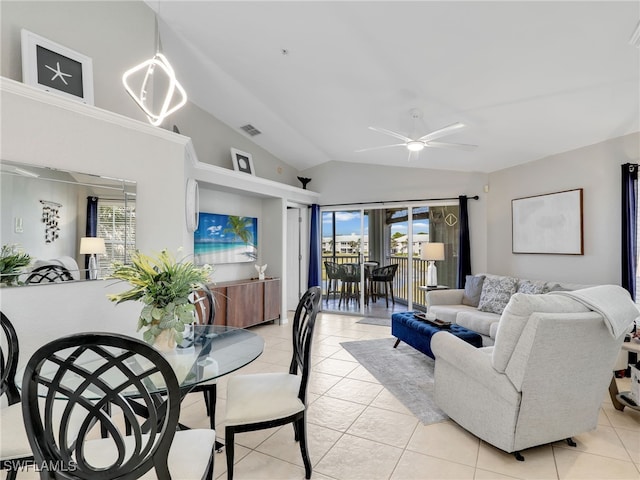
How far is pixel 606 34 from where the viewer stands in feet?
7.05

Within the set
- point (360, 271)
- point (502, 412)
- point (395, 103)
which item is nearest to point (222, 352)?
point (502, 412)

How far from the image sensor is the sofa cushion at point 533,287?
12.6 feet

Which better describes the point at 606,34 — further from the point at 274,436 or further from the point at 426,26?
the point at 274,436

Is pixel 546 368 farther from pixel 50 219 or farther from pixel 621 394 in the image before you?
pixel 50 219

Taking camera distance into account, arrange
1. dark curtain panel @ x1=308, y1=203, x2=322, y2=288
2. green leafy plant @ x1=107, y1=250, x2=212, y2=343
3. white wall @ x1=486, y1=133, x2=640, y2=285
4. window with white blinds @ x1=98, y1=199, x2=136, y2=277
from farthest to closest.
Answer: dark curtain panel @ x1=308, y1=203, x2=322, y2=288, white wall @ x1=486, y1=133, x2=640, y2=285, window with white blinds @ x1=98, y1=199, x2=136, y2=277, green leafy plant @ x1=107, y1=250, x2=212, y2=343

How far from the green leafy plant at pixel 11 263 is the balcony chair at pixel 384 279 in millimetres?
5273

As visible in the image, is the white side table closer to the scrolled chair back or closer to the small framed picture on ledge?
the scrolled chair back

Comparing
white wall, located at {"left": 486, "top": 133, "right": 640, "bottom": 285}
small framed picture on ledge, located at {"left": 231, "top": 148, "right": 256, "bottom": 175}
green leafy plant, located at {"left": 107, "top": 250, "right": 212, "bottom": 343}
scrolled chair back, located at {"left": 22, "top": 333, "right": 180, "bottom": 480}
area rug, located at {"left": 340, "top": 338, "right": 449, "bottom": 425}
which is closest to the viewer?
scrolled chair back, located at {"left": 22, "top": 333, "right": 180, "bottom": 480}

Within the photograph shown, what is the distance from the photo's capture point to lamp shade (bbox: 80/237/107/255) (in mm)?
2512

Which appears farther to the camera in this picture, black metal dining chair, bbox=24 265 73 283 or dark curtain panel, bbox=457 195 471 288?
dark curtain panel, bbox=457 195 471 288

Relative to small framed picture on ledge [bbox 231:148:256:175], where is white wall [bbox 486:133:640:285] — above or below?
below

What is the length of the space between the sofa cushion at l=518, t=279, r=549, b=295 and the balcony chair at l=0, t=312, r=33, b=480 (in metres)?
4.50

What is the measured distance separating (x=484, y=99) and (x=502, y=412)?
2.73 metres

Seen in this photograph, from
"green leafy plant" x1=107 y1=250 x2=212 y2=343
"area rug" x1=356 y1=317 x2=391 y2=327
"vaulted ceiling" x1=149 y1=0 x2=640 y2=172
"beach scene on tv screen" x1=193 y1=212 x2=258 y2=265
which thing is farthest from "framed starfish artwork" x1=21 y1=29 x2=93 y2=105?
"area rug" x1=356 y1=317 x2=391 y2=327
